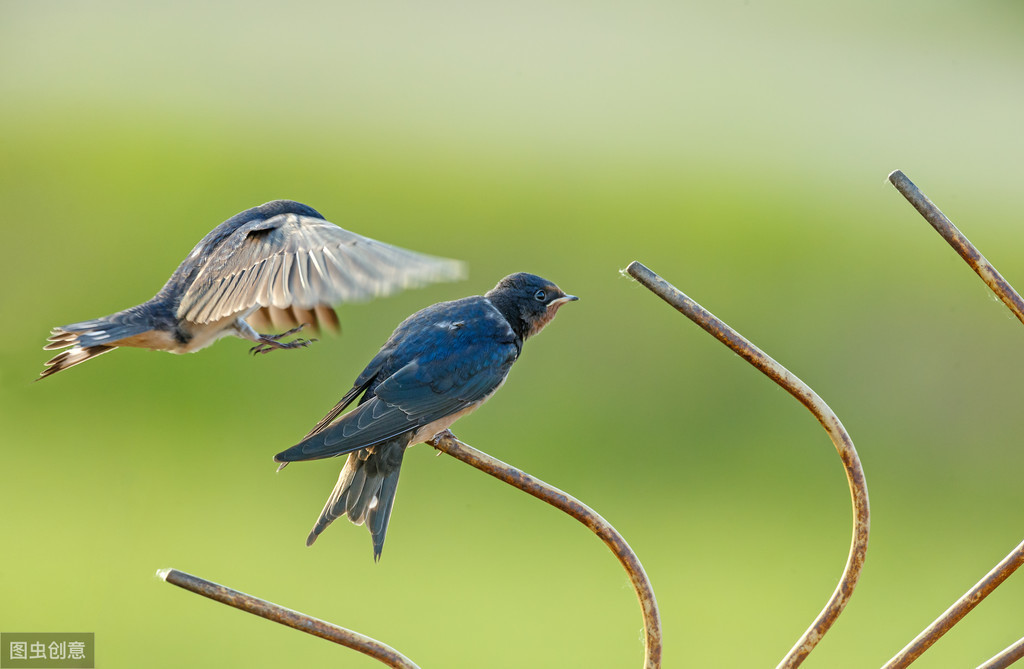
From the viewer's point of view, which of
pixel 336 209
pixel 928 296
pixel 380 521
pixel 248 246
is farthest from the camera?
pixel 928 296

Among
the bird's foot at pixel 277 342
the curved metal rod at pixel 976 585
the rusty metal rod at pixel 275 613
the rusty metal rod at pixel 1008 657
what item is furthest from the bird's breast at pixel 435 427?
the rusty metal rod at pixel 1008 657

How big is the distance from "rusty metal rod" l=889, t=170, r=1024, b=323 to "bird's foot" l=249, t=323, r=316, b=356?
39.3 inches

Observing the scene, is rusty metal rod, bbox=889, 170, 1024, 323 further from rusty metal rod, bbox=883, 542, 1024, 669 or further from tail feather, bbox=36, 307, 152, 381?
tail feather, bbox=36, 307, 152, 381

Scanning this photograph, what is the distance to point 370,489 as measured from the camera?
1.82 m

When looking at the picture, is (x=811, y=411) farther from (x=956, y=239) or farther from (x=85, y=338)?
(x=85, y=338)

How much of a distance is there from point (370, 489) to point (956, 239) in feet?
3.42

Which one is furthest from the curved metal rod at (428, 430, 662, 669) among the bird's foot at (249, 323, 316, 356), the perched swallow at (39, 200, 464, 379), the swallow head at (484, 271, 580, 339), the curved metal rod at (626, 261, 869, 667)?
the swallow head at (484, 271, 580, 339)

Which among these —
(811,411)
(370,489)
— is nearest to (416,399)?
(370,489)

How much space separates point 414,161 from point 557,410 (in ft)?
8.11

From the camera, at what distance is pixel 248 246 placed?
2.00m

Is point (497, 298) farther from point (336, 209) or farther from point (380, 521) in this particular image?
point (336, 209)

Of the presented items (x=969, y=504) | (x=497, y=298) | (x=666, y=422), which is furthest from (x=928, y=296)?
(x=497, y=298)

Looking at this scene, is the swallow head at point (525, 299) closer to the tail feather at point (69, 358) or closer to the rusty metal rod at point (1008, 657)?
the tail feather at point (69, 358)

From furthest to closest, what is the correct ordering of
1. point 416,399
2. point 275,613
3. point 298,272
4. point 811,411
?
point 416,399 → point 298,272 → point 811,411 → point 275,613
